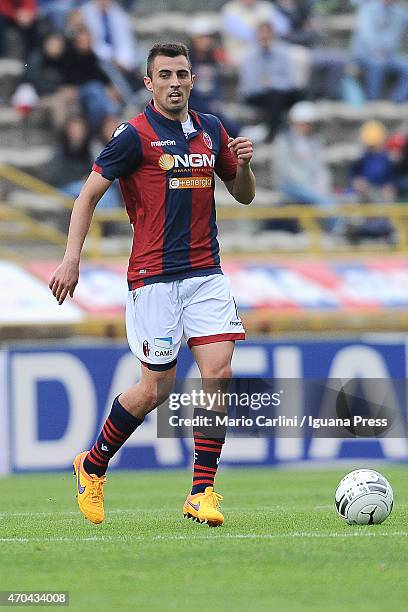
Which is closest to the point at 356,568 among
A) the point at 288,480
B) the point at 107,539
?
the point at 107,539

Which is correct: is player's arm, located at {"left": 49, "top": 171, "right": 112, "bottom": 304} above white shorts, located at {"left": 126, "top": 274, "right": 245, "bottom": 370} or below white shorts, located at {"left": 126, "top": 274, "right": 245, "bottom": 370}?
above

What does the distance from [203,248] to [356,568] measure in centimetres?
225

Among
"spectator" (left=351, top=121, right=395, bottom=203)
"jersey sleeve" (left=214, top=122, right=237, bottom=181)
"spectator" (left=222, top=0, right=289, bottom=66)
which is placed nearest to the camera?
"jersey sleeve" (left=214, top=122, right=237, bottom=181)

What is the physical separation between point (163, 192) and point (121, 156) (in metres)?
0.28

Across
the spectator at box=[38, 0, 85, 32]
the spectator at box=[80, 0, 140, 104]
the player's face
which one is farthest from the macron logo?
the spectator at box=[38, 0, 85, 32]

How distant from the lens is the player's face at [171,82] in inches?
274

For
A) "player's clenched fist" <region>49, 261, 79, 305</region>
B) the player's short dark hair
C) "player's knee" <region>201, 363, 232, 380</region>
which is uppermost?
the player's short dark hair

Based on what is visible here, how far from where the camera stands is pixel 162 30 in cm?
1927

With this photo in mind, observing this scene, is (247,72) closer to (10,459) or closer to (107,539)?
(10,459)

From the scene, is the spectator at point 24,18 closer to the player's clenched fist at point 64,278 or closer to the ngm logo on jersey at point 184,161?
the ngm logo on jersey at point 184,161

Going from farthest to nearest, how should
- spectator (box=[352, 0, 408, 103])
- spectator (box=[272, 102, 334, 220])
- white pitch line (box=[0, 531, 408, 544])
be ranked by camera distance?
spectator (box=[352, 0, 408, 103]) → spectator (box=[272, 102, 334, 220]) → white pitch line (box=[0, 531, 408, 544])

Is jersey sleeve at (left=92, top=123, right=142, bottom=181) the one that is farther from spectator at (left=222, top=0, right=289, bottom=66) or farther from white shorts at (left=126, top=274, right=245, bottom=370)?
spectator at (left=222, top=0, right=289, bottom=66)

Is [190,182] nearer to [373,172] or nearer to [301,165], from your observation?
[301,165]

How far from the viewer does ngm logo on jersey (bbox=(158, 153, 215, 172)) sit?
6.99 metres
